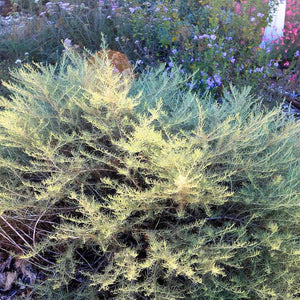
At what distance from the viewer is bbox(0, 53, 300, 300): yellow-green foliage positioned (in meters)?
1.57

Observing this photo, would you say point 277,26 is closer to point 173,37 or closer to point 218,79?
point 173,37

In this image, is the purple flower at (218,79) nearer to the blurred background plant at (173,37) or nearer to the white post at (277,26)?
the blurred background plant at (173,37)

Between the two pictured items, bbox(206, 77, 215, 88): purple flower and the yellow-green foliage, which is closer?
the yellow-green foliage

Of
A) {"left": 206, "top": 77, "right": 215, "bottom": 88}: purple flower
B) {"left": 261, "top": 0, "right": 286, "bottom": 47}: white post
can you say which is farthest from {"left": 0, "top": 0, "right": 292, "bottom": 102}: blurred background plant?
{"left": 261, "top": 0, "right": 286, "bottom": 47}: white post

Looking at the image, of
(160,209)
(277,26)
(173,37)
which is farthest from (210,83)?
(277,26)

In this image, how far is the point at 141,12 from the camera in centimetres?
420

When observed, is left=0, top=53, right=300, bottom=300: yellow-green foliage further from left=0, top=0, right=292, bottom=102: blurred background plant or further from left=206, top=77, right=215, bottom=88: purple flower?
left=0, top=0, right=292, bottom=102: blurred background plant

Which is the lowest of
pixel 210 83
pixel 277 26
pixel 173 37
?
pixel 277 26

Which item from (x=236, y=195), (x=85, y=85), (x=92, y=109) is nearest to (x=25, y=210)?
(x=92, y=109)

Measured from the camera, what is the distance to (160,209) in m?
1.76

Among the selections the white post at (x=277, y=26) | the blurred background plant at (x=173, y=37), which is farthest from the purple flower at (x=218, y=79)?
the white post at (x=277, y=26)

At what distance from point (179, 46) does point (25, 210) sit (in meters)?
2.86

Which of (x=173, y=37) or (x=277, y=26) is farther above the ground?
(x=173, y=37)

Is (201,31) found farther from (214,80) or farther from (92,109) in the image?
(92,109)
